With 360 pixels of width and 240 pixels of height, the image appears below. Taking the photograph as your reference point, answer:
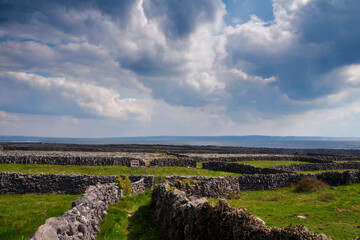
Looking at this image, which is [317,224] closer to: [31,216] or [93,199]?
[93,199]

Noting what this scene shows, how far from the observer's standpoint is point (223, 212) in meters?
6.48

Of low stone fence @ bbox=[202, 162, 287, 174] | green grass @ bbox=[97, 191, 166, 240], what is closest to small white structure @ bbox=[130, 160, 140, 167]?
low stone fence @ bbox=[202, 162, 287, 174]

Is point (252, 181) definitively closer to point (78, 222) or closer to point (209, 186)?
point (209, 186)

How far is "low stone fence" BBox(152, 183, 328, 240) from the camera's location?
527cm

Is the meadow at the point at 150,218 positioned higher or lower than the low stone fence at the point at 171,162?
higher

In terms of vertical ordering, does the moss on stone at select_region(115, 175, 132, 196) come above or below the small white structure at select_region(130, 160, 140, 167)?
above

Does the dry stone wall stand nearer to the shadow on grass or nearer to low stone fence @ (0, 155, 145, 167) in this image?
the shadow on grass

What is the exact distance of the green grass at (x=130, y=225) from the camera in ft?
32.8

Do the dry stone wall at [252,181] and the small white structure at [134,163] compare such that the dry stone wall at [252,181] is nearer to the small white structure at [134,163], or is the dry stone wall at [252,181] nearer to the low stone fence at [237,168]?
the low stone fence at [237,168]

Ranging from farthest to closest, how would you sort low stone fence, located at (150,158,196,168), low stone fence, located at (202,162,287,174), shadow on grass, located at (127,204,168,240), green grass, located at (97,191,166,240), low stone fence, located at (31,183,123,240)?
1. low stone fence, located at (150,158,196,168)
2. low stone fence, located at (202,162,287,174)
3. shadow on grass, located at (127,204,168,240)
4. green grass, located at (97,191,166,240)
5. low stone fence, located at (31,183,123,240)

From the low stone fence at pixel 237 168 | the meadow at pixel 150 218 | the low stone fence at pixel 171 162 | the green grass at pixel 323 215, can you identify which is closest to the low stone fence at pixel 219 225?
the meadow at pixel 150 218

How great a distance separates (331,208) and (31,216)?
16561 millimetres

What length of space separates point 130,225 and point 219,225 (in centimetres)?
677

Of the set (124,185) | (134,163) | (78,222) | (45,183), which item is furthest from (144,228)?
(134,163)
